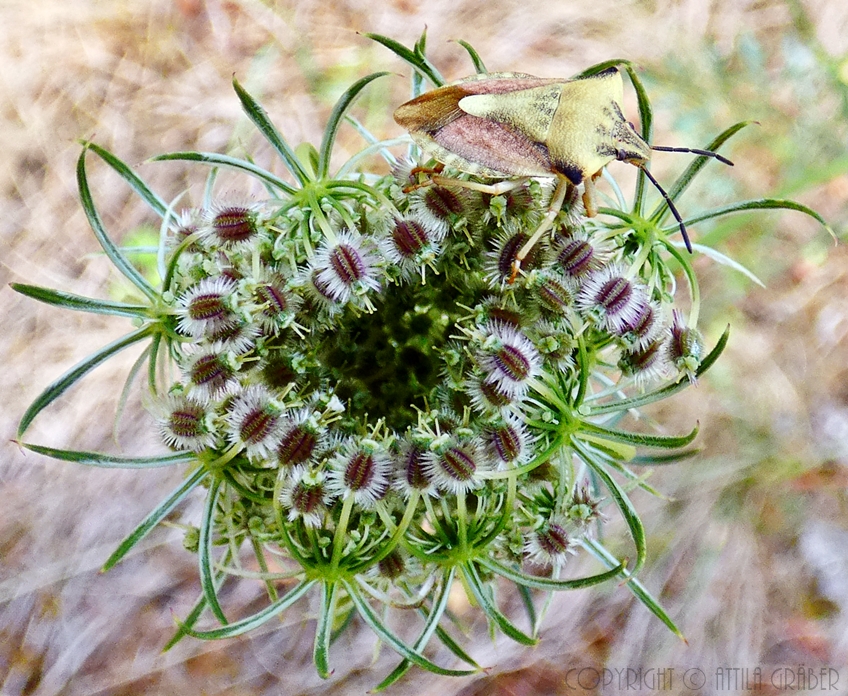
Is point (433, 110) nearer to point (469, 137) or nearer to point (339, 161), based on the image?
point (469, 137)

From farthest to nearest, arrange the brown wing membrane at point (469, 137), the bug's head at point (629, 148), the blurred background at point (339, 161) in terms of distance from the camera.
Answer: the blurred background at point (339, 161), the bug's head at point (629, 148), the brown wing membrane at point (469, 137)

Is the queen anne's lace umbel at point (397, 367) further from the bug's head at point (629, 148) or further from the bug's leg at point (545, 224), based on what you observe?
the bug's head at point (629, 148)

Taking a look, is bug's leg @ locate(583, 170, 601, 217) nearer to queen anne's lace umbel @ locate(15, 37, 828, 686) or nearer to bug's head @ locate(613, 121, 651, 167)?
queen anne's lace umbel @ locate(15, 37, 828, 686)

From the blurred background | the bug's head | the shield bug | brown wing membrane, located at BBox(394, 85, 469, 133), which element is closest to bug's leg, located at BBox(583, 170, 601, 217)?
the shield bug

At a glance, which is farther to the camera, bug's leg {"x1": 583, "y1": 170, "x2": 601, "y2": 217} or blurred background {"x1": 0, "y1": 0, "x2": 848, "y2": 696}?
blurred background {"x1": 0, "y1": 0, "x2": 848, "y2": 696}

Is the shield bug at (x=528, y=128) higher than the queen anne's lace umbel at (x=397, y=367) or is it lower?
higher

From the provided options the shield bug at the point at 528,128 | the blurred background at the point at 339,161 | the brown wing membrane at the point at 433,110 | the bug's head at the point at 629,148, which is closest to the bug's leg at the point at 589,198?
the shield bug at the point at 528,128
